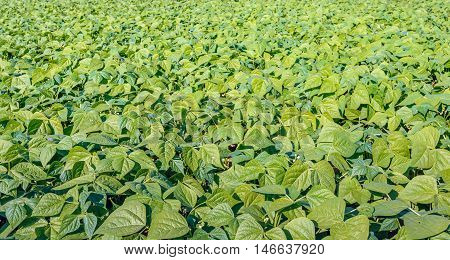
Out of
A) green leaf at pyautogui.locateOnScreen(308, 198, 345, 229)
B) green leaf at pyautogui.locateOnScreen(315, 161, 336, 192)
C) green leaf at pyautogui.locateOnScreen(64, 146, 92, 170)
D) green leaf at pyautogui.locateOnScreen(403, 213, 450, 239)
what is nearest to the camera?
green leaf at pyautogui.locateOnScreen(403, 213, 450, 239)

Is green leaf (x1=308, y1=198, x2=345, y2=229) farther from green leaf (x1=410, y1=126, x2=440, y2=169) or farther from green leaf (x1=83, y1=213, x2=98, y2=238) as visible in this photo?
green leaf (x1=83, y1=213, x2=98, y2=238)

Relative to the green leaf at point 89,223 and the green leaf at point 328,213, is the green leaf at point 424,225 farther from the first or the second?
the green leaf at point 89,223

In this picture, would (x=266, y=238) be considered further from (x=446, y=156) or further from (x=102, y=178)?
(x=446, y=156)

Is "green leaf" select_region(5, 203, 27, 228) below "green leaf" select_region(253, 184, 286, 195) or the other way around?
the other way around

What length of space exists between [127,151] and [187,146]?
0.87 feet

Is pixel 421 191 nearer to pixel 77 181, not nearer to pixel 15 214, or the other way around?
pixel 77 181

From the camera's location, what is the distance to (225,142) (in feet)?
7.74

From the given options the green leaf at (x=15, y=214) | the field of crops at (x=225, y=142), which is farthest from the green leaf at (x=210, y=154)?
the green leaf at (x=15, y=214)

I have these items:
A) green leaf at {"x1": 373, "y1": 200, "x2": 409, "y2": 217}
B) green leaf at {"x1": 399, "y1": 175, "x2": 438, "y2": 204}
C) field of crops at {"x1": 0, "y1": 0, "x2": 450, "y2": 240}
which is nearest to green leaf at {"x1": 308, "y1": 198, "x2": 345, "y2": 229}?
field of crops at {"x1": 0, "y1": 0, "x2": 450, "y2": 240}

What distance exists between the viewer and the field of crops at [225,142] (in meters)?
1.66

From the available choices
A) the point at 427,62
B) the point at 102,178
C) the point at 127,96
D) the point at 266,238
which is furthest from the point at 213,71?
the point at 266,238

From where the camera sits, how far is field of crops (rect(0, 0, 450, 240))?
1.66 meters

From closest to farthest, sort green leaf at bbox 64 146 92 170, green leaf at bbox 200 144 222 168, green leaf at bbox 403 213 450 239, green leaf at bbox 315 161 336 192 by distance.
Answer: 1. green leaf at bbox 403 213 450 239
2. green leaf at bbox 315 161 336 192
3. green leaf at bbox 64 146 92 170
4. green leaf at bbox 200 144 222 168
